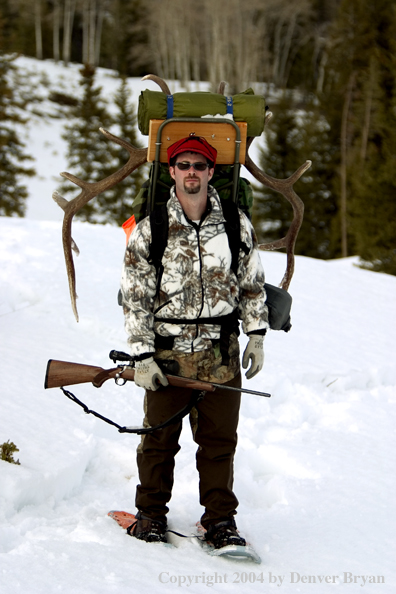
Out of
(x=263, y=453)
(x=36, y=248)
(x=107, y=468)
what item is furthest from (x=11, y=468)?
(x=36, y=248)

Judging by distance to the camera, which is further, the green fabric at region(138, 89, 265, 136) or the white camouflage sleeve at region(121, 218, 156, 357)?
the green fabric at region(138, 89, 265, 136)

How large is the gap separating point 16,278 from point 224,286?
3962mm

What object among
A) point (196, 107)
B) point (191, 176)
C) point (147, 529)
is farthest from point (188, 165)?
point (147, 529)

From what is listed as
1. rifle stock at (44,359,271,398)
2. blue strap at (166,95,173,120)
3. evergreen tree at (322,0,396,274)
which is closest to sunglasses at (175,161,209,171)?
blue strap at (166,95,173,120)

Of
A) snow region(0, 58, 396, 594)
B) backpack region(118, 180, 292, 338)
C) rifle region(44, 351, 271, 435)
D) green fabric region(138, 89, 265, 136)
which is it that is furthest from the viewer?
green fabric region(138, 89, 265, 136)

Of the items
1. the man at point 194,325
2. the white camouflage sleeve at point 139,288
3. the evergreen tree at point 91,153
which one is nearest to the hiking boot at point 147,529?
the man at point 194,325

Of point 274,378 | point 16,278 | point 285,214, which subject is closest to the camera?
point 274,378

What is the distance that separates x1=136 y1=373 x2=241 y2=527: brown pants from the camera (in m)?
2.94

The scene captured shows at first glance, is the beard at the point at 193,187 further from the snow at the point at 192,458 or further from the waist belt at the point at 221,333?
the snow at the point at 192,458

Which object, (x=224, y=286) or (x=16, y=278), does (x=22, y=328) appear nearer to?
(x=16, y=278)

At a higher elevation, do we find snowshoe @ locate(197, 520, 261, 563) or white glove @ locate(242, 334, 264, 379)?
white glove @ locate(242, 334, 264, 379)

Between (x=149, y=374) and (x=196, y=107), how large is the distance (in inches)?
52.4

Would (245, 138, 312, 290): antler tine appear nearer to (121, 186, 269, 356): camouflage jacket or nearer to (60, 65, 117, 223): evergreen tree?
(121, 186, 269, 356): camouflage jacket

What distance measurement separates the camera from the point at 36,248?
712 cm
